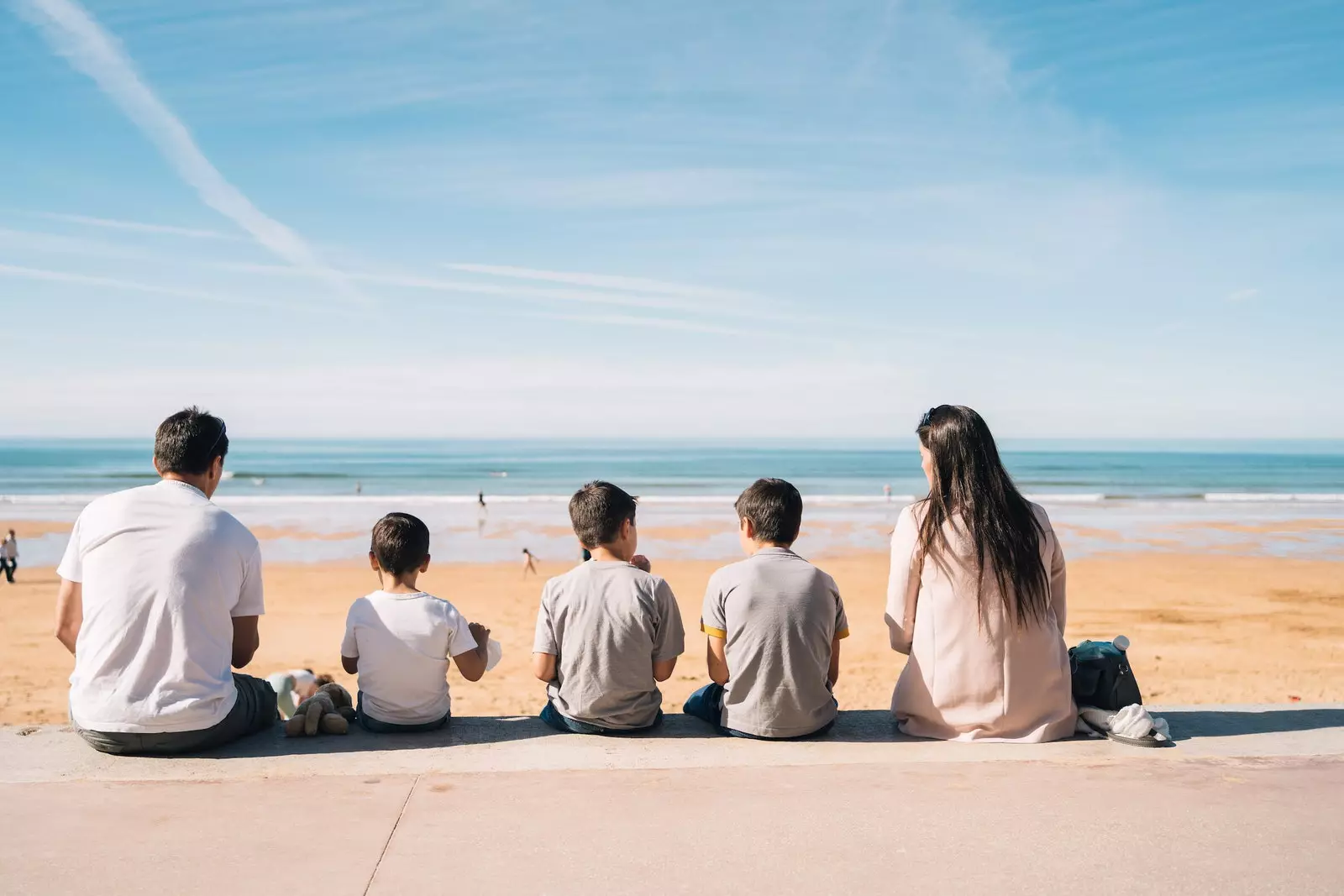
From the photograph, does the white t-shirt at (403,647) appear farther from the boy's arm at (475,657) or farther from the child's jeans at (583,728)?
the child's jeans at (583,728)

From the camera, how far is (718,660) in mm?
3992

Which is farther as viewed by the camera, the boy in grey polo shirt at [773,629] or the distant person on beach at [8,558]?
the distant person on beach at [8,558]

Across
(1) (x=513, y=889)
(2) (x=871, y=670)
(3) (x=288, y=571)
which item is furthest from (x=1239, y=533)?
(1) (x=513, y=889)

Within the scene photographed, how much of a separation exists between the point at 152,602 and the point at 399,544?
37.2 inches

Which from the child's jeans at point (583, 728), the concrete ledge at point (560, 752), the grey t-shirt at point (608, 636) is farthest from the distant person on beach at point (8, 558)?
the grey t-shirt at point (608, 636)

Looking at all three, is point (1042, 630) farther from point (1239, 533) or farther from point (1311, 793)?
point (1239, 533)

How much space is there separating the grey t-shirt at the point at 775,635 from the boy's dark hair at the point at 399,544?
1.29 meters

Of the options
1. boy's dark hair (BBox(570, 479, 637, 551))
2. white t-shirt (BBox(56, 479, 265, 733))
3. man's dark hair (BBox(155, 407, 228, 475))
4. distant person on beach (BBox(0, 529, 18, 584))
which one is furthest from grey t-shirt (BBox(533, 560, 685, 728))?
distant person on beach (BBox(0, 529, 18, 584))

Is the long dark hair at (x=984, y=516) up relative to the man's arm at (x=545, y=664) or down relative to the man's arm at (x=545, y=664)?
up

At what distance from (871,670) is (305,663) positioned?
17.7ft

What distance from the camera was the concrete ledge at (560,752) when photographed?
11.8ft

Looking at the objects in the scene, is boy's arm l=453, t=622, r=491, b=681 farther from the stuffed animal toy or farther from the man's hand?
the stuffed animal toy

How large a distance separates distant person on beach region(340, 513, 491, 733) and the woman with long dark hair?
1.87 m

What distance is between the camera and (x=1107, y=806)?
3.24 meters
